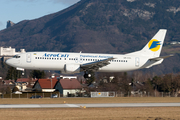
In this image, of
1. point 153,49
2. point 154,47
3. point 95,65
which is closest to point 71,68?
point 95,65

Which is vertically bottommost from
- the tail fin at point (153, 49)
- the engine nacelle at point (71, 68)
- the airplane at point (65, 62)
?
the engine nacelle at point (71, 68)

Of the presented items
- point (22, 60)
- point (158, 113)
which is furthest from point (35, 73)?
point (158, 113)

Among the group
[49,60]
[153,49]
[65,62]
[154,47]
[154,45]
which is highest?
[154,45]

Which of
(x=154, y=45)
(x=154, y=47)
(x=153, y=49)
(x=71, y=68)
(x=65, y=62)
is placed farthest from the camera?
(x=154, y=45)

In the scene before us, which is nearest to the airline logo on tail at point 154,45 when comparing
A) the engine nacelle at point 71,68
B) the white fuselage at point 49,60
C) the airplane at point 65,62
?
the airplane at point 65,62

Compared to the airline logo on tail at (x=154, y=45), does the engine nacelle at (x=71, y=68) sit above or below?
below

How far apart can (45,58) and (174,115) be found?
26.5 meters

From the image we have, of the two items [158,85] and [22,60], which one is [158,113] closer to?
[22,60]

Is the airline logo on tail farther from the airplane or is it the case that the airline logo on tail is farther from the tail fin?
the airplane

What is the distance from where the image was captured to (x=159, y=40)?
64625 millimetres

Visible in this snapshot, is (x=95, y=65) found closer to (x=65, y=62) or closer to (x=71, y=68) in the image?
(x=71, y=68)

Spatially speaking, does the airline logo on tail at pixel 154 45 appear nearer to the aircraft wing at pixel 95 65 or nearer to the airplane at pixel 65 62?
the airplane at pixel 65 62

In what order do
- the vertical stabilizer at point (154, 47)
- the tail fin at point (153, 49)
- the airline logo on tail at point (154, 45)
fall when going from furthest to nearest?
the airline logo on tail at point (154, 45)
the vertical stabilizer at point (154, 47)
the tail fin at point (153, 49)

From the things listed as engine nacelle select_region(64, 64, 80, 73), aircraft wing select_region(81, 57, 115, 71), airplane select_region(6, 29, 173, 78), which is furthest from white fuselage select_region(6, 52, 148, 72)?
aircraft wing select_region(81, 57, 115, 71)
